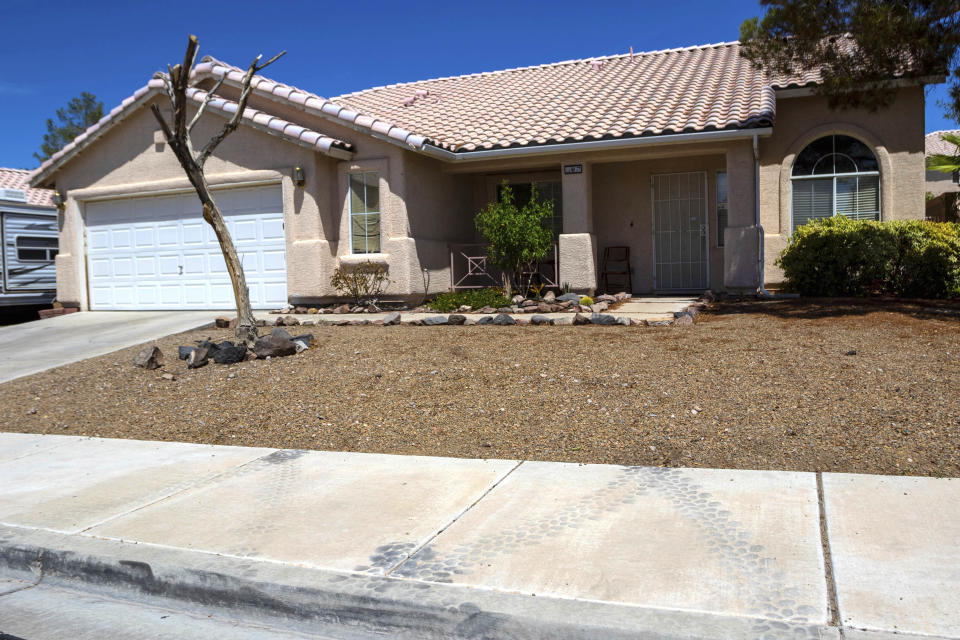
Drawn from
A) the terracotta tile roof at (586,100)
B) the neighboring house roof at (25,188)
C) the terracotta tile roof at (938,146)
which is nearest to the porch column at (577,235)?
the terracotta tile roof at (586,100)

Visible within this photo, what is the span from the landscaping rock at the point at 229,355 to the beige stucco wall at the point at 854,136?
9.69m

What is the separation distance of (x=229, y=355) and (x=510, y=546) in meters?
5.81

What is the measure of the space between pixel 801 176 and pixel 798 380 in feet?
30.8

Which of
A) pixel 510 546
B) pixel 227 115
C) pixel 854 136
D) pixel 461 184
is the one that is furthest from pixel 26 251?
pixel 854 136

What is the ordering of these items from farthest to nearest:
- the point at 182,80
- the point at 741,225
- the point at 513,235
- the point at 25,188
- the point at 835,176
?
the point at 25,188 → the point at 835,176 → the point at 741,225 → the point at 513,235 → the point at 182,80

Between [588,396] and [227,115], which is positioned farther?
[227,115]

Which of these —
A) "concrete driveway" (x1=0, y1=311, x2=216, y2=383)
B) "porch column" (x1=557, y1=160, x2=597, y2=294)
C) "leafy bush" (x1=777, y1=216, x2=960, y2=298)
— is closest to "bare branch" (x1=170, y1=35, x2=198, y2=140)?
"concrete driveway" (x1=0, y1=311, x2=216, y2=383)

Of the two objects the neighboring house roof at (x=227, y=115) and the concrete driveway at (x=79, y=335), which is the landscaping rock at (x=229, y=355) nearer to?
the concrete driveway at (x=79, y=335)

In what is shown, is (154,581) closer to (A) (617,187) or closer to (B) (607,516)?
(B) (607,516)

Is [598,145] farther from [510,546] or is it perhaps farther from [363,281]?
[510,546]

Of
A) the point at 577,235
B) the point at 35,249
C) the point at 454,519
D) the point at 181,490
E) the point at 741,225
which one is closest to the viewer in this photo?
the point at 454,519

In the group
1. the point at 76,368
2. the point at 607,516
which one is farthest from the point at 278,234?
the point at 607,516

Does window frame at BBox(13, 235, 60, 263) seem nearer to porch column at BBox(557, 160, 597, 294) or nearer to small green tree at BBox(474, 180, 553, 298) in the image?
small green tree at BBox(474, 180, 553, 298)

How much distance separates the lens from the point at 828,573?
11.3 feet
